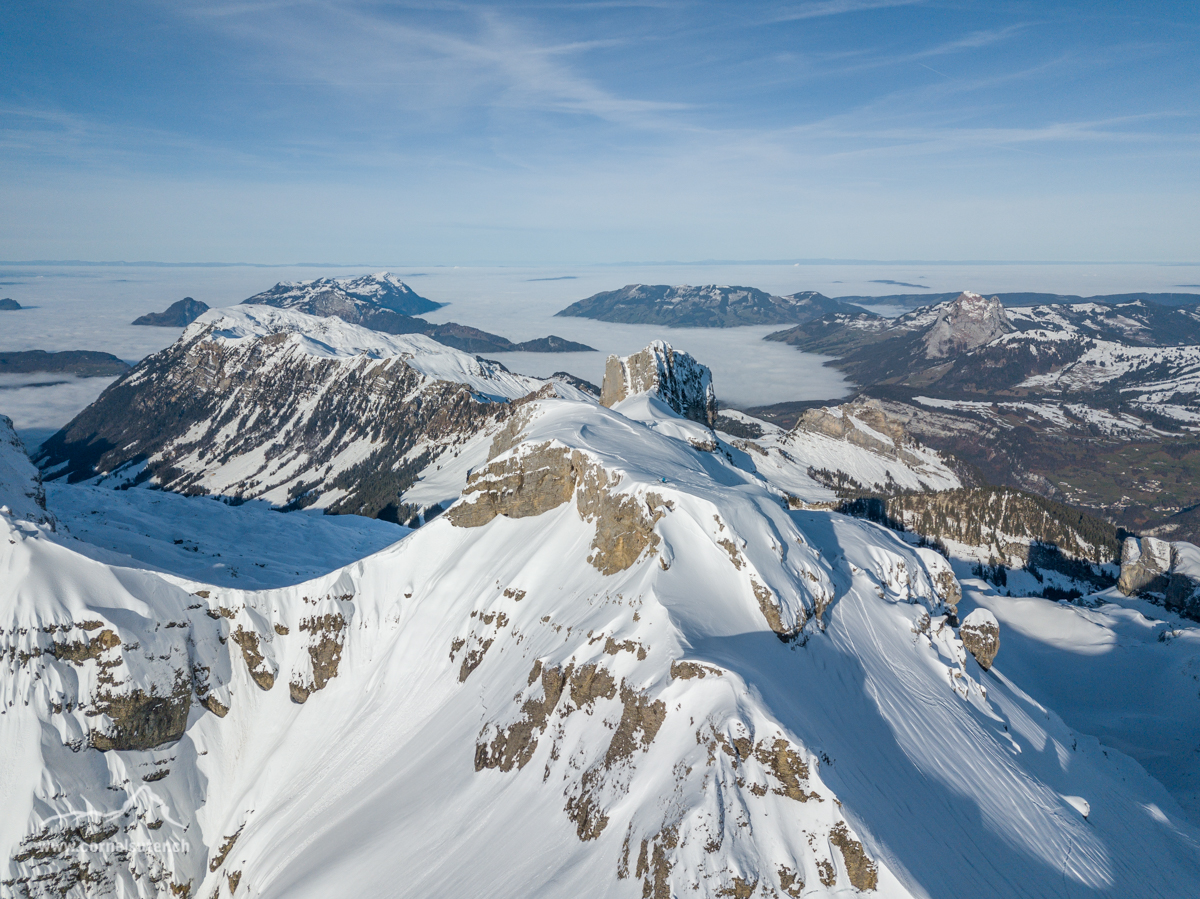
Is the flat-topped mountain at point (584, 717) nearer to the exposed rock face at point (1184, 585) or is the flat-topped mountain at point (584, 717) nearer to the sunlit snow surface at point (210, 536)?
the sunlit snow surface at point (210, 536)

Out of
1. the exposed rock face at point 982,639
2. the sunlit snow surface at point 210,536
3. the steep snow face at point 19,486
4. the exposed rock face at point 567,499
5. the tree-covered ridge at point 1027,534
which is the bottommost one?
the tree-covered ridge at point 1027,534

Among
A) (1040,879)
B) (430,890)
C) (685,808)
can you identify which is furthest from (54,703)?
(1040,879)

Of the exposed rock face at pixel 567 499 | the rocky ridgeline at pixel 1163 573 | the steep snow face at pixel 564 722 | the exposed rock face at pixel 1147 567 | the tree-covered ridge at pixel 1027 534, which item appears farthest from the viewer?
the tree-covered ridge at pixel 1027 534

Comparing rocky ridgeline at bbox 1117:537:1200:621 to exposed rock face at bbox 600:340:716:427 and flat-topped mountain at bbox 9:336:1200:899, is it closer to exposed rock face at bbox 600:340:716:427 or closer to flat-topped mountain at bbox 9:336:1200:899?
flat-topped mountain at bbox 9:336:1200:899

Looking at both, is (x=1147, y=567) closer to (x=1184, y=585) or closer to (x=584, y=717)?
(x=1184, y=585)

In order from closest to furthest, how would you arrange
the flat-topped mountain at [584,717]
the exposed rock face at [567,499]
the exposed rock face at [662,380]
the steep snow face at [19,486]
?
1. the flat-topped mountain at [584,717]
2. the exposed rock face at [567,499]
3. the steep snow face at [19,486]
4. the exposed rock face at [662,380]

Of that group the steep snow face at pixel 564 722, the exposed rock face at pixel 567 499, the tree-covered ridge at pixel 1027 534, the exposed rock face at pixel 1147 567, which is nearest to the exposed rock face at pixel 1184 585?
the exposed rock face at pixel 1147 567

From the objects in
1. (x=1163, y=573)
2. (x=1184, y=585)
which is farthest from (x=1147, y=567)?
(x=1184, y=585)
